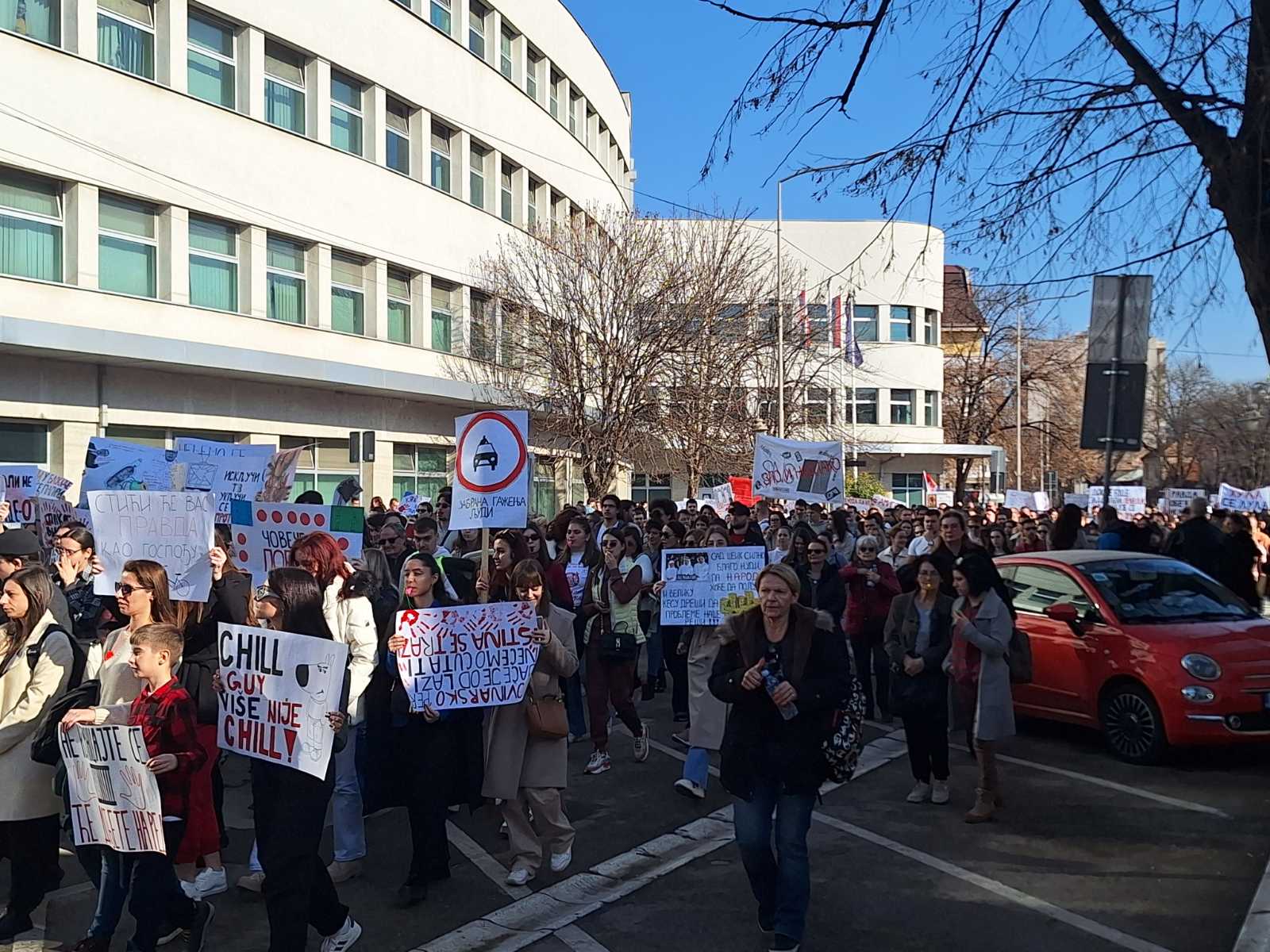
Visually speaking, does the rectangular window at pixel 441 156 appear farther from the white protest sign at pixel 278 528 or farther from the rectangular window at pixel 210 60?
the white protest sign at pixel 278 528

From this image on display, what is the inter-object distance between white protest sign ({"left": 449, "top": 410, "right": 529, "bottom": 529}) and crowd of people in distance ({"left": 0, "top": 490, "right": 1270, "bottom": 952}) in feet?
1.29

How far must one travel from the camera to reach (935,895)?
6.18 meters

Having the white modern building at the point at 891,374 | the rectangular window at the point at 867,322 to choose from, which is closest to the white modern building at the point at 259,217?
the white modern building at the point at 891,374

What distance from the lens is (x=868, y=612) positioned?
11047mm

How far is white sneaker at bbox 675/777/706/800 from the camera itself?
8.12 m

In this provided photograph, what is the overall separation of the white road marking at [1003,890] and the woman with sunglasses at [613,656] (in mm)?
2023

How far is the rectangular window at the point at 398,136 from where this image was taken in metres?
27.2

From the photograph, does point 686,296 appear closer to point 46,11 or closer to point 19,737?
point 46,11

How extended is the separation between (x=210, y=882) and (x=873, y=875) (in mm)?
3685

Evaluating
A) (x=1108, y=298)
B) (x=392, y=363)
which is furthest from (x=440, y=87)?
(x=1108, y=298)

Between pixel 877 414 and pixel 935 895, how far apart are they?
1918 inches

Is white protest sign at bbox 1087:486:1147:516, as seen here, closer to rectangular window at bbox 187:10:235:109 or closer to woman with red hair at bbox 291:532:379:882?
rectangular window at bbox 187:10:235:109

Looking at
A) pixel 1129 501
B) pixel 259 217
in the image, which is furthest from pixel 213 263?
pixel 1129 501

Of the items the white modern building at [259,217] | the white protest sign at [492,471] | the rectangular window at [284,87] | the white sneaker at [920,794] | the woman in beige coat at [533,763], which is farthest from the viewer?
the rectangular window at [284,87]
